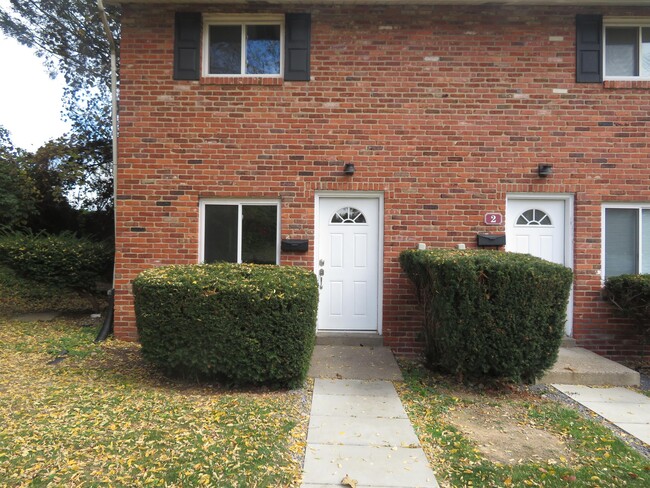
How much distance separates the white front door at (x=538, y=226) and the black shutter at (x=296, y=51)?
3.69 m

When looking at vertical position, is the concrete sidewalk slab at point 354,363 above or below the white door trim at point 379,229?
below

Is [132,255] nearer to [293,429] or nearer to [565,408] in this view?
[293,429]

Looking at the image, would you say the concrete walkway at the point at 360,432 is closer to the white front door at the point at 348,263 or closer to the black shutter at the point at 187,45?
the white front door at the point at 348,263

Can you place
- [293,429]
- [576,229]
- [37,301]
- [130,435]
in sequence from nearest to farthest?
[130,435]
[293,429]
[576,229]
[37,301]

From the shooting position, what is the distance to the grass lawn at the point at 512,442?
284 cm

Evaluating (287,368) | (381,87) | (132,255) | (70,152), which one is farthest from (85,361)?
(70,152)

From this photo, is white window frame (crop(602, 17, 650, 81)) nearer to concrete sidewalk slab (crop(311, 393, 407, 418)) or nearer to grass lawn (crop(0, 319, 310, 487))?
concrete sidewalk slab (crop(311, 393, 407, 418))

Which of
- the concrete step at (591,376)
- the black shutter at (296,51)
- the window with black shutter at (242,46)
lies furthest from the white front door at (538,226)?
the window with black shutter at (242,46)

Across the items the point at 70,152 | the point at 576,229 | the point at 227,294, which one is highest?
the point at 70,152

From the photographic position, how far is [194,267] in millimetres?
4852

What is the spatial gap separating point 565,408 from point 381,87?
15.7ft

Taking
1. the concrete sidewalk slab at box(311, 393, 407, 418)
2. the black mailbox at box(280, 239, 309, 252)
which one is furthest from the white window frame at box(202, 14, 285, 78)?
the concrete sidewalk slab at box(311, 393, 407, 418)

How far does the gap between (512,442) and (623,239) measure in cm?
429

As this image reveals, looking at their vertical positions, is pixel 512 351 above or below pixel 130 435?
above
